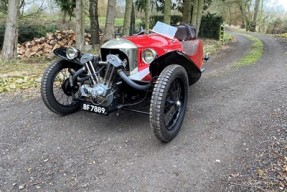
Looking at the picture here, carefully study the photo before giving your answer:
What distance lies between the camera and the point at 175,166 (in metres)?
3.50

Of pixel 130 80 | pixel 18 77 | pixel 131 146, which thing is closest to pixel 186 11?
pixel 18 77

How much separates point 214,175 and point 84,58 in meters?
2.30

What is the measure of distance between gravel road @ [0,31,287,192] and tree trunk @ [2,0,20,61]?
11.6 ft

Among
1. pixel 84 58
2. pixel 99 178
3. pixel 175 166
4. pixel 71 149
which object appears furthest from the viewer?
pixel 84 58

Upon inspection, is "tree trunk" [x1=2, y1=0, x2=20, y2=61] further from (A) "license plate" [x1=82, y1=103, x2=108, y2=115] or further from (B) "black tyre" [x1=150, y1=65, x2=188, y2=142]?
(B) "black tyre" [x1=150, y1=65, x2=188, y2=142]

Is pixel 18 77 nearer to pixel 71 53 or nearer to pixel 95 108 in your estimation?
pixel 71 53

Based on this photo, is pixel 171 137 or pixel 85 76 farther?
pixel 85 76

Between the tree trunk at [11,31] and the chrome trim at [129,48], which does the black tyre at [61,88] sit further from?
the tree trunk at [11,31]

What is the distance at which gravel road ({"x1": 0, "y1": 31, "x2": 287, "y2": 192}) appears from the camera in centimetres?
324

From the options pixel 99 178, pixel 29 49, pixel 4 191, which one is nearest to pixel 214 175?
pixel 99 178

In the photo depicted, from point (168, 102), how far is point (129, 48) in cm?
94

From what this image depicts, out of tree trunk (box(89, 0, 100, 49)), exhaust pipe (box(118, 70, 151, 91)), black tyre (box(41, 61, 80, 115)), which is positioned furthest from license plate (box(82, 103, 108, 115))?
tree trunk (box(89, 0, 100, 49))

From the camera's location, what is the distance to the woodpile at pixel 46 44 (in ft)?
39.5

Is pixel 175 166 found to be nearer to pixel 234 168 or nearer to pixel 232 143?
pixel 234 168
